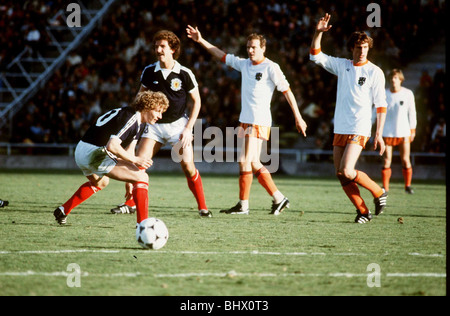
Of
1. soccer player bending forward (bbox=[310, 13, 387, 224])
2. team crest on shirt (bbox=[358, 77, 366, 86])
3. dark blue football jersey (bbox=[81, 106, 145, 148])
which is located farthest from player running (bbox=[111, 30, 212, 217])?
team crest on shirt (bbox=[358, 77, 366, 86])

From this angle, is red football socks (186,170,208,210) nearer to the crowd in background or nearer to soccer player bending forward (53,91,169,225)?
soccer player bending forward (53,91,169,225)

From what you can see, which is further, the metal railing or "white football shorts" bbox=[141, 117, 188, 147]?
the metal railing

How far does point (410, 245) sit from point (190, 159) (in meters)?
3.05

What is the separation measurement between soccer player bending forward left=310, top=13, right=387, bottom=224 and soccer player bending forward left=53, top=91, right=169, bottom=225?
2.39m

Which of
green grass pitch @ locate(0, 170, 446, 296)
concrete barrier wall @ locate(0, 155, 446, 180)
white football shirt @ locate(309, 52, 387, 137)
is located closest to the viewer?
green grass pitch @ locate(0, 170, 446, 296)

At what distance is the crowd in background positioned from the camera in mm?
19234

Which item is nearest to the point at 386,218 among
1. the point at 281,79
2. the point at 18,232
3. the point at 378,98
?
the point at 378,98

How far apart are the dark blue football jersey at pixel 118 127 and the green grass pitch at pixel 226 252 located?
37.2 inches

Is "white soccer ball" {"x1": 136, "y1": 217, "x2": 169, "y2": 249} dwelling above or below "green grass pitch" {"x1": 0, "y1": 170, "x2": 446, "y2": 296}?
above

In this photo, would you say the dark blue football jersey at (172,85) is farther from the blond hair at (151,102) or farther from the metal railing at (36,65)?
the metal railing at (36,65)

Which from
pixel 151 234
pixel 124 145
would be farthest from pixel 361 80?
pixel 151 234

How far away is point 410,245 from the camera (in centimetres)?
651

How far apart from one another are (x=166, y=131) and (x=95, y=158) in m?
1.51
